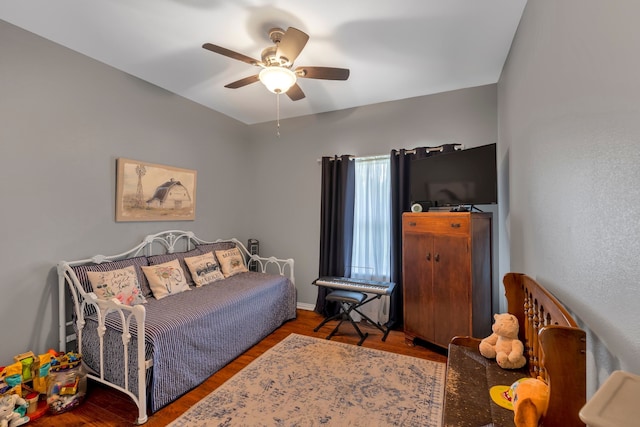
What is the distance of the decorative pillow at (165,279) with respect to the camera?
263 cm

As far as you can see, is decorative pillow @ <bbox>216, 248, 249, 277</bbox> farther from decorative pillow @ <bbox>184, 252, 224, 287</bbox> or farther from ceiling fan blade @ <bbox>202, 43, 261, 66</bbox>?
ceiling fan blade @ <bbox>202, 43, 261, 66</bbox>

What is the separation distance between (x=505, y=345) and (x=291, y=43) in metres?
2.22

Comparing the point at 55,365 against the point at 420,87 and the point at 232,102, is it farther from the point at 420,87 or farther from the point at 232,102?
the point at 420,87

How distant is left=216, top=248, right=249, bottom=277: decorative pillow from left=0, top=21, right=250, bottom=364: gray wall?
75 cm

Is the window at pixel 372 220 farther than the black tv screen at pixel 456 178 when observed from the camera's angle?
Yes

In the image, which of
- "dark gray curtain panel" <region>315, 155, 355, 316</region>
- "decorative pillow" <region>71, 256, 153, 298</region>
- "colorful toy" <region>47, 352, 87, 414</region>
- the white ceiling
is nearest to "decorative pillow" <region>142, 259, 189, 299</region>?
"decorative pillow" <region>71, 256, 153, 298</region>

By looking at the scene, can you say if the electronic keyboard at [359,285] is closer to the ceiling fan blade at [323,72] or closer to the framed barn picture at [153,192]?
the framed barn picture at [153,192]

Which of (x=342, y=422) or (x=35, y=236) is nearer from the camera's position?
(x=342, y=422)

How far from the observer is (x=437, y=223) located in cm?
249

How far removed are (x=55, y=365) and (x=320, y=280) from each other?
228cm

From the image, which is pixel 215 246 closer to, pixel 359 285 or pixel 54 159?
pixel 54 159

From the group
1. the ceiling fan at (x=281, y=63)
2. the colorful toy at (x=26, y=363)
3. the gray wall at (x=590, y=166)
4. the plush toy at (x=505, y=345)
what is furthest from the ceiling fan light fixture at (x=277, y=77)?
the colorful toy at (x=26, y=363)

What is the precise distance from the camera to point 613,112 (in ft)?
2.80

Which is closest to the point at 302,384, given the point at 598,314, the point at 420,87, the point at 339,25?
the point at 598,314
